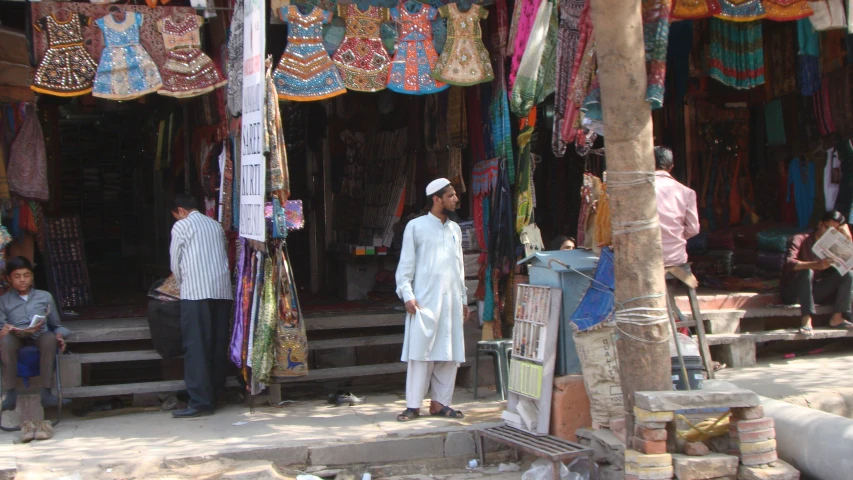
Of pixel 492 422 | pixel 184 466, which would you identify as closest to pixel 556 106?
pixel 492 422

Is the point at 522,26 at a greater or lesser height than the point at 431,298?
greater

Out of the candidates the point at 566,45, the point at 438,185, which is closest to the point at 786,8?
the point at 566,45

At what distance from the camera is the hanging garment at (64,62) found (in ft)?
21.6

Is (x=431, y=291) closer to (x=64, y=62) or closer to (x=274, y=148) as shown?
(x=274, y=148)

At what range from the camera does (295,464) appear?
19.4ft

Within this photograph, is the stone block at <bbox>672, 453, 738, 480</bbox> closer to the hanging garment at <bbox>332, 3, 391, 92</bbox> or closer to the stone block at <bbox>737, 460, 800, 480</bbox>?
the stone block at <bbox>737, 460, 800, 480</bbox>

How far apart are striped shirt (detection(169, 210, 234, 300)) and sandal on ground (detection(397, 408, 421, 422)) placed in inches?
67.9

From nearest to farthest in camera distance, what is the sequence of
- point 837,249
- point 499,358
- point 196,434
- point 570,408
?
point 570,408, point 196,434, point 499,358, point 837,249

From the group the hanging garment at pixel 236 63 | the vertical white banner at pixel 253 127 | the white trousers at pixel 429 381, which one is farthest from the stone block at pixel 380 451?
the hanging garment at pixel 236 63

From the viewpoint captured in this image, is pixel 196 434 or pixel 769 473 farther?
pixel 196 434

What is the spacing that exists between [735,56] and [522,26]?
8.24 ft

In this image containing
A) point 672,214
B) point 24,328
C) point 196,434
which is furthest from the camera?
point 24,328

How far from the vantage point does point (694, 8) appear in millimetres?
7184

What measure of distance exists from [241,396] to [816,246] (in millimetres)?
5433
